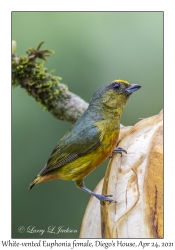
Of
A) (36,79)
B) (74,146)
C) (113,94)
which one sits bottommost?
(74,146)

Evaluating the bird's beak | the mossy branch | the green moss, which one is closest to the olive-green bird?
the bird's beak

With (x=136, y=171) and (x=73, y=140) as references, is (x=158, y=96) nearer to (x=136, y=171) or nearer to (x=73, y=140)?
(x=73, y=140)

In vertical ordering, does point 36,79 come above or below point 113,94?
above

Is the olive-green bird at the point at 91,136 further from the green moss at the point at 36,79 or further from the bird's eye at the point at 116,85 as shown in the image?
the green moss at the point at 36,79

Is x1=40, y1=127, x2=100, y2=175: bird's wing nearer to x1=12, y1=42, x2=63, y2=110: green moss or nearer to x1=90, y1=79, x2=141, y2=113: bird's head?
x1=90, y1=79, x2=141, y2=113: bird's head

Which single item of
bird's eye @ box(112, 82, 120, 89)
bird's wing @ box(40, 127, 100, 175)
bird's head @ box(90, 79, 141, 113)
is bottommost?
bird's wing @ box(40, 127, 100, 175)

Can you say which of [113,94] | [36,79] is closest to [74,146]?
[113,94]

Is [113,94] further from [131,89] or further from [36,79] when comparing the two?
[36,79]
